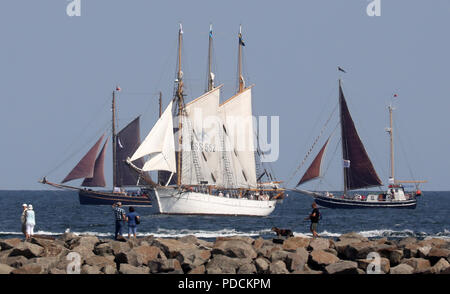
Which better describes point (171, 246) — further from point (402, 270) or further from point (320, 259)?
point (402, 270)

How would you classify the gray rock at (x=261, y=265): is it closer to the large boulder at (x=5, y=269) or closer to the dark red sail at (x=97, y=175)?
the large boulder at (x=5, y=269)

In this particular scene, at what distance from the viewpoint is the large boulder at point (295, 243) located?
24.6 metres

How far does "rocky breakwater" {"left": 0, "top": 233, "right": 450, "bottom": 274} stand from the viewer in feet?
68.8

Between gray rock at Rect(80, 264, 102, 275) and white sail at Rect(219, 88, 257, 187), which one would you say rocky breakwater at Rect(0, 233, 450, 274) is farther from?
white sail at Rect(219, 88, 257, 187)

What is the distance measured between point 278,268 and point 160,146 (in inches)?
1754

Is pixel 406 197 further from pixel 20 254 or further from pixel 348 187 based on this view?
pixel 20 254

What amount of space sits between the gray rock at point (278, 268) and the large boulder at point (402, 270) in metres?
2.83

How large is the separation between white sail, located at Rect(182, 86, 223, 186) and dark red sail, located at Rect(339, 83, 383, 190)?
1685cm

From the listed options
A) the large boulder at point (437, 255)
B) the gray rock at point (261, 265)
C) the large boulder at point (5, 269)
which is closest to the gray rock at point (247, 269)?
the gray rock at point (261, 265)

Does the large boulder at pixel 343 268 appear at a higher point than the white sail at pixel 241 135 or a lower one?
lower

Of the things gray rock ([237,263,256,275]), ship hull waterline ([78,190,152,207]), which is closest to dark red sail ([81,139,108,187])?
ship hull waterline ([78,190,152,207])
